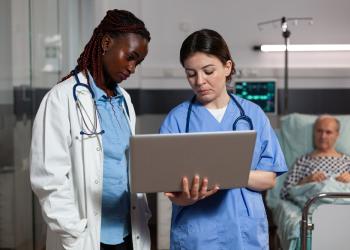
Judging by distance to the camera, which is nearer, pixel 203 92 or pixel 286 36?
pixel 203 92

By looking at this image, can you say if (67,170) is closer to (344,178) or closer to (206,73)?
(206,73)

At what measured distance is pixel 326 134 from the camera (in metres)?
3.42

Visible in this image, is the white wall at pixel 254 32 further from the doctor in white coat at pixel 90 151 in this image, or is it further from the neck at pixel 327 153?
the doctor in white coat at pixel 90 151

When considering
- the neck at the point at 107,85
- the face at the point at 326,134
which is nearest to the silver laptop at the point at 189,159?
the neck at the point at 107,85

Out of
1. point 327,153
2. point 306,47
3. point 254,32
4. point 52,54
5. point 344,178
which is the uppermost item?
point 254,32

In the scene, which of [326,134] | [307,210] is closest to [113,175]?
[307,210]

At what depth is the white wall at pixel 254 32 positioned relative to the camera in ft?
13.1

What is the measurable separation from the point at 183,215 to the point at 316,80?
113 inches

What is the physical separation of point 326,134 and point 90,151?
2445 millimetres

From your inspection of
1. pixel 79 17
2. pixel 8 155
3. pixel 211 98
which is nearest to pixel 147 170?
pixel 211 98

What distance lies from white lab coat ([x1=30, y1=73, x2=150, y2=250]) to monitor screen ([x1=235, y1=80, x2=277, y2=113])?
2461mm

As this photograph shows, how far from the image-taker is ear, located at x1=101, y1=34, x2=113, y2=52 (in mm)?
1453

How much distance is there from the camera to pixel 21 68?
253cm

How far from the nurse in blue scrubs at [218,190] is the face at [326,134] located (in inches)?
78.1
